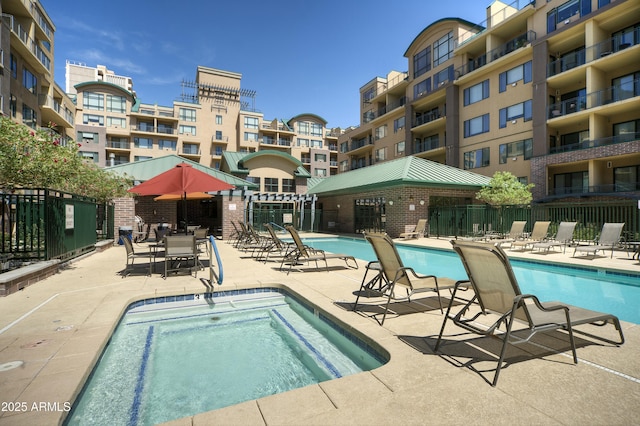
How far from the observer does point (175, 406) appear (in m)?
3.04

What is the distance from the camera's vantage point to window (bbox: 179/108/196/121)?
55.5 m

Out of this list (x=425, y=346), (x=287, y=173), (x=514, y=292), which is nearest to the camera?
(x=514, y=292)

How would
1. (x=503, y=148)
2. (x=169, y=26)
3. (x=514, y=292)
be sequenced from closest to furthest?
(x=514, y=292), (x=169, y=26), (x=503, y=148)

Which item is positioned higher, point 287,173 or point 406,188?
point 287,173

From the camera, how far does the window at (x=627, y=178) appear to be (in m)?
20.7

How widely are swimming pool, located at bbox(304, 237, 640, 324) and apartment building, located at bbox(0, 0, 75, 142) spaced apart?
27037mm

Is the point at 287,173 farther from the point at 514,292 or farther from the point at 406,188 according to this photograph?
the point at 514,292

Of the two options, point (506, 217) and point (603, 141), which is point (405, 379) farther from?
point (603, 141)

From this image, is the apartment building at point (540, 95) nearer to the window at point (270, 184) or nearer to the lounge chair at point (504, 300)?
the window at point (270, 184)

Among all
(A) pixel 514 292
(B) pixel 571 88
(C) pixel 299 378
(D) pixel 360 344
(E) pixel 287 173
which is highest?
(B) pixel 571 88

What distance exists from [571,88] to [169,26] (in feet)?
87.9

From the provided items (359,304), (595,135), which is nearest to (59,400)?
(359,304)

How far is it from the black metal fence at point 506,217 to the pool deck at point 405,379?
14.8 meters

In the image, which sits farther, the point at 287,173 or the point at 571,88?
the point at 287,173
